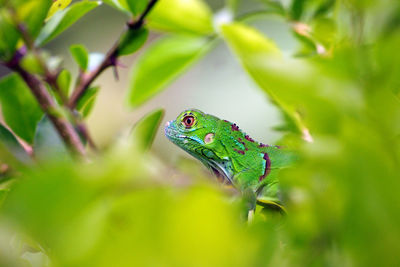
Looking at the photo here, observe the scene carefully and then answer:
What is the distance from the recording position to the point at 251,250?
0.61 feet

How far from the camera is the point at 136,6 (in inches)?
22.1

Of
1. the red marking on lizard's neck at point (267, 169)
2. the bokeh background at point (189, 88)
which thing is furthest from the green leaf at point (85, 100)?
the bokeh background at point (189, 88)

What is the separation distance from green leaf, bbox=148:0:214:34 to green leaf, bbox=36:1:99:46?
20cm

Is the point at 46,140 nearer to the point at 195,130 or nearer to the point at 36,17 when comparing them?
the point at 36,17

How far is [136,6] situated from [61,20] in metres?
0.09

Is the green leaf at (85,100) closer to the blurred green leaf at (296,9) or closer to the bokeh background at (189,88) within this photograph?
the blurred green leaf at (296,9)

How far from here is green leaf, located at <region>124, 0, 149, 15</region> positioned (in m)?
0.56

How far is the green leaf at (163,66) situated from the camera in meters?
0.75

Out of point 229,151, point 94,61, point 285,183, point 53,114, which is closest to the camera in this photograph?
point 285,183

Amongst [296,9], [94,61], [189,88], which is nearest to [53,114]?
[94,61]

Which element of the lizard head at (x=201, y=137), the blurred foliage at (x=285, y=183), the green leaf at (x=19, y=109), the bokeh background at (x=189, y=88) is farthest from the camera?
the bokeh background at (x=189, y=88)

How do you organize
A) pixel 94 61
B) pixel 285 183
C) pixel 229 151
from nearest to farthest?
pixel 285 183 < pixel 94 61 < pixel 229 151

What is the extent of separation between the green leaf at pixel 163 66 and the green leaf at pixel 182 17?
0.02 metres

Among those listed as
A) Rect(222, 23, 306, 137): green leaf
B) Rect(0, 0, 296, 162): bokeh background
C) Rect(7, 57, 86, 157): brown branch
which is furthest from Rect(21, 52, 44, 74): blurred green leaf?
Rect(0, 0, 296, 162): bokeh background
